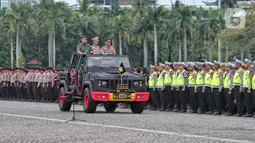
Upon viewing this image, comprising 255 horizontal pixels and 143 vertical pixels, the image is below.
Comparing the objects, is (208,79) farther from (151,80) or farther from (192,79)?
(151,80)

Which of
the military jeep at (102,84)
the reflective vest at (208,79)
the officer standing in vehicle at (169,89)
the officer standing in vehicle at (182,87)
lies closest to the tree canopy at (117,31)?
the officer standing in vehicle at (169,89)

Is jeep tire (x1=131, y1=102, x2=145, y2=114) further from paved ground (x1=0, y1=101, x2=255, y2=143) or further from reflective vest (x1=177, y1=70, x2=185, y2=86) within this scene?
paved ground (x1=0, y1=101, x2=255, y2=143)

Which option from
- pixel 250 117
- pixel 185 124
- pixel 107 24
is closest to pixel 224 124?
pixel 185 124

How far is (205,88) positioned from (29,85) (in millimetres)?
17960

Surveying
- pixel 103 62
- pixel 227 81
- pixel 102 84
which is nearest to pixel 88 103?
pixel 102 84

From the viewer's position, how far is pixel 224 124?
64.2 ft

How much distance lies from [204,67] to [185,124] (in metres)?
8.77

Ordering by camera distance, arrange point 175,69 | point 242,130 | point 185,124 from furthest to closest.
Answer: point 175,69
point 185,124
point 242,130

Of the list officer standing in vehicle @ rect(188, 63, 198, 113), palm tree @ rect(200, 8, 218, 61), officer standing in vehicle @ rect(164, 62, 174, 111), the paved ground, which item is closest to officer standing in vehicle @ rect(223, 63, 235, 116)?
officer standing in vehicle @ rect(188, 63, 198, 113)

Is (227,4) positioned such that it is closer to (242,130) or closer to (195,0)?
(195,0)

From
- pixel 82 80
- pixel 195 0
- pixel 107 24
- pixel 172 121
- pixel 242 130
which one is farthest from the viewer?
pixel 195 0

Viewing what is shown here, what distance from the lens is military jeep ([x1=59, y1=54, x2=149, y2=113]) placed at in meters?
25.4

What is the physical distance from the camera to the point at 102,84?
83.7ft

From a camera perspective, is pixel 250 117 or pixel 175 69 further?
pixel 175 69
